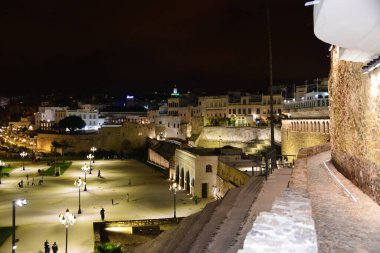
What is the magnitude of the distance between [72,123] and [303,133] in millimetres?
61558

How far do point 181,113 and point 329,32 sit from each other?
79565 mm

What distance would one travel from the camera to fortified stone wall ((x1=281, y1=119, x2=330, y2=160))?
Result: 32875 millimetres

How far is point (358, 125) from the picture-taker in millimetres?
9680

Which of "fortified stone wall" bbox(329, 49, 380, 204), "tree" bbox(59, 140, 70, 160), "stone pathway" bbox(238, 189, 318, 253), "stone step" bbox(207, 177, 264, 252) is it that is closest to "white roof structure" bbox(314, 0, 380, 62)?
"fortified stone wall" bbox(329, 49, 380, 204)

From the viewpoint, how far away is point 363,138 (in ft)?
30.1

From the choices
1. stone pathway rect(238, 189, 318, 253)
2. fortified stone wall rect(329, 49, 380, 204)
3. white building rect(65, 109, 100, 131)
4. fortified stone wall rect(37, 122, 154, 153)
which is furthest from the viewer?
white building rect(65, 109, 100, 131)

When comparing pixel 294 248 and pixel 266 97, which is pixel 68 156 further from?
pixel 294 248

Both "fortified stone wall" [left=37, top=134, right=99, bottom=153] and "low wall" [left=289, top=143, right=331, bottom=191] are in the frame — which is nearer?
"low wall" [left=289, top=143, right=331, bottom=191]

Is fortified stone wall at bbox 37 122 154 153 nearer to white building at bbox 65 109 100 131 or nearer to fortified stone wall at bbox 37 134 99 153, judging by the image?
fortified stone wall at bbox 37 134 99 153

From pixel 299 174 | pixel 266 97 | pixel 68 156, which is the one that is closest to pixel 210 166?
pixel 299 174

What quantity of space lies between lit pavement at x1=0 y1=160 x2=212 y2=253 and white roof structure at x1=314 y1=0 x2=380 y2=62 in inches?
665

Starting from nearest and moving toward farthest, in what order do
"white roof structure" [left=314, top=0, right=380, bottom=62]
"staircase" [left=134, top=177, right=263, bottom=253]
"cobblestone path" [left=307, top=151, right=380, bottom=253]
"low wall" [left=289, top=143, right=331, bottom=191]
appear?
"white roof structure" [left=314, top=0, right=380, bottom=62] → "cobblestone path" [left=307, top=151, right=380, bottom=253] → "staircase" [left=134, top=177, right=263, bottom=253] → "low wall" [left=289, top=143, right=331, bottom=191]

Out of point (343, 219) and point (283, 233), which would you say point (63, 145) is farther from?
point (283, 233)

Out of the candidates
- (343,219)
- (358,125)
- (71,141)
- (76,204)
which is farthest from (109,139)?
(343,219)
